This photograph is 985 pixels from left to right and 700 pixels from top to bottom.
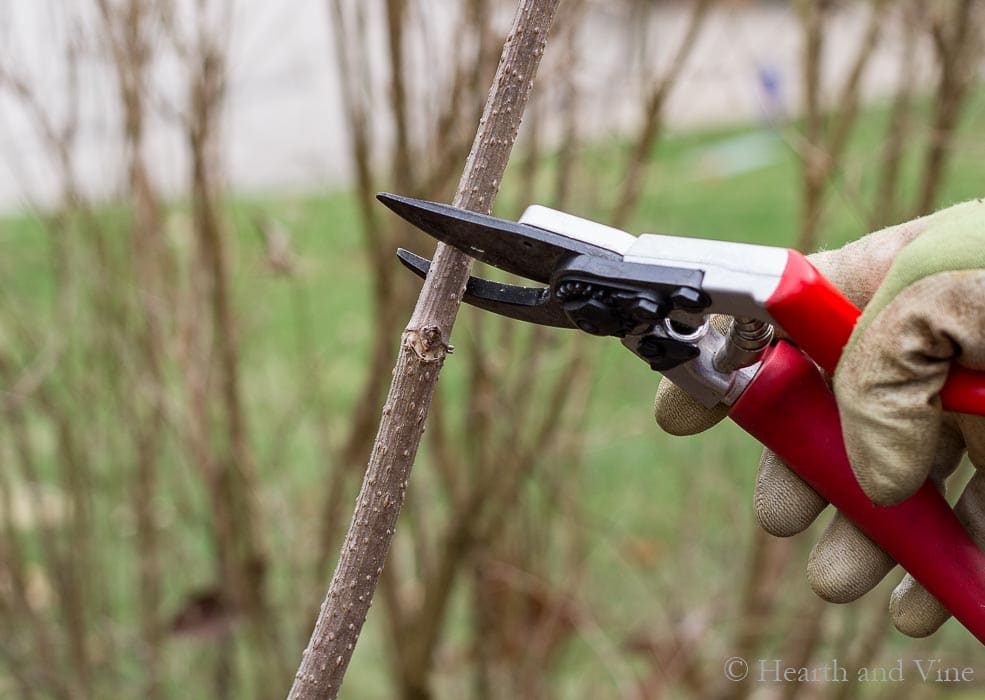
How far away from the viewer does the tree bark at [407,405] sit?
89cm

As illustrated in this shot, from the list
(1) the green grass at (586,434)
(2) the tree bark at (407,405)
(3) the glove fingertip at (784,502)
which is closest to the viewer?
(2) the tree bark at (407,405)

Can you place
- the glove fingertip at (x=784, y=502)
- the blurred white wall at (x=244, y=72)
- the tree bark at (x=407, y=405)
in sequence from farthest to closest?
the blurred white wall at (x=244, y=72)
the glove fingertip at (x=784, y=502)
the tree bark at (x=407, y=405)

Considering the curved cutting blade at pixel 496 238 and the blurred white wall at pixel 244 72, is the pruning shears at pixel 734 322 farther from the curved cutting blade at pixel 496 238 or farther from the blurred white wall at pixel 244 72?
the blurred white wall at pixel 244 72

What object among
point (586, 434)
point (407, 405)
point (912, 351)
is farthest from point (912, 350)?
point (586, 434)

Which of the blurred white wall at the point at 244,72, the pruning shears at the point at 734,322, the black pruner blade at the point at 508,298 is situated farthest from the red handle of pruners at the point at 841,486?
the blurred white wall at the point at 244,72

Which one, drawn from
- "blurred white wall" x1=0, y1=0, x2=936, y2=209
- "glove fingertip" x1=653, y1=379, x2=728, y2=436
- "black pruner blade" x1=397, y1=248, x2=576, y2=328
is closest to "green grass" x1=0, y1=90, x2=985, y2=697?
"blurred white wall" x1=0, y1=0, x2=936, y2=209

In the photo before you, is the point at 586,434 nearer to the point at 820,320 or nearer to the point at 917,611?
the point at 917,611

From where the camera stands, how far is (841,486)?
1.14m

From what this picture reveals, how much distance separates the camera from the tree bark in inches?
35.1

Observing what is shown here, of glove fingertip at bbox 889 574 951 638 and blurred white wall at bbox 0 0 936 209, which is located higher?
blurred white wall at bbox 0 0 936 209

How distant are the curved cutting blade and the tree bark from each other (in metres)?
0.04

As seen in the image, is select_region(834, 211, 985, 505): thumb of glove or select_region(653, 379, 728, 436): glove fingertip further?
select_region(653, 379, 728, 436): glove fingertip

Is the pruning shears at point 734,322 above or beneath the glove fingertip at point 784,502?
above

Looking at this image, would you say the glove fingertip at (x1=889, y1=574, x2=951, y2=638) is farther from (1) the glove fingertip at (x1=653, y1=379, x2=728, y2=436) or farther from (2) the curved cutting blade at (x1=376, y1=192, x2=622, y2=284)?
(2) the curved cutting blade at (x1=376, y1=192, x2=622, y2=284)
